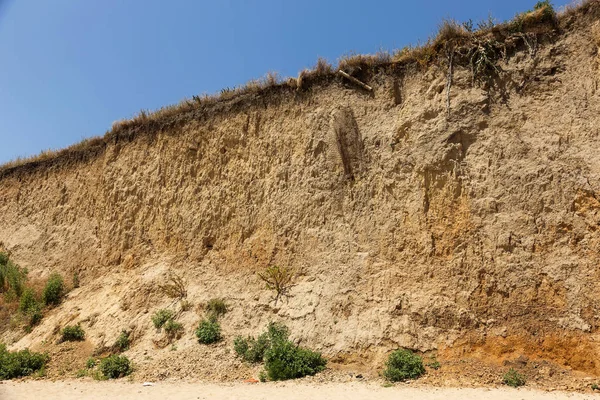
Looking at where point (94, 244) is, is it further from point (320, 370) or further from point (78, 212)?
point (320, 370)

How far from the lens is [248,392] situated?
826 centimetres

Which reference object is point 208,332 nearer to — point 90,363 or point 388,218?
point 90,363

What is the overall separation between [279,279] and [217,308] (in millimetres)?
1520

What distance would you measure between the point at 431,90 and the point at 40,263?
41.3 ft

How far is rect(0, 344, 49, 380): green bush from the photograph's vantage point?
1079 cm

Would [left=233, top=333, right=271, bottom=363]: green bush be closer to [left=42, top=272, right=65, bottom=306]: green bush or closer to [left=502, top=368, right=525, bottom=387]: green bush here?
[left=502, top=368, right=525, bottom=387]: green bush

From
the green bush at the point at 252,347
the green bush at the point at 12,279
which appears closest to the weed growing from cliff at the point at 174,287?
the green bush at the point at 252,347

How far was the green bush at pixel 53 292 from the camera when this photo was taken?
1398 cm

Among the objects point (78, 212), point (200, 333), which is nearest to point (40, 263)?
point (78, 212)

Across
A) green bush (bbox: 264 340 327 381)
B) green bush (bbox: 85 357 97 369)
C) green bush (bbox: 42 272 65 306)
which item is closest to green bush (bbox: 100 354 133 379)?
green bush (bbox: 85 357 97 369)

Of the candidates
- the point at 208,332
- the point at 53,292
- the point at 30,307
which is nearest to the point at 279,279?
the point at 208,332

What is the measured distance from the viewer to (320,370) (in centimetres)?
911

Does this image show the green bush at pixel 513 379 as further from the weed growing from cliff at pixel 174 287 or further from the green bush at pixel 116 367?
the weed growing from cliff at pixel 174 287

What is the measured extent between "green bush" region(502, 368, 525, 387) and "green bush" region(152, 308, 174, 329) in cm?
712
